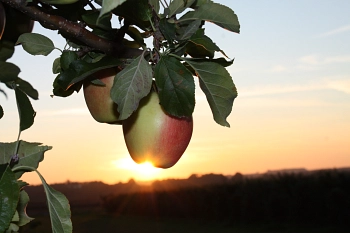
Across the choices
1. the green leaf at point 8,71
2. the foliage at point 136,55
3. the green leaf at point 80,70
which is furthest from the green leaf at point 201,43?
the green leaf at point 8,71

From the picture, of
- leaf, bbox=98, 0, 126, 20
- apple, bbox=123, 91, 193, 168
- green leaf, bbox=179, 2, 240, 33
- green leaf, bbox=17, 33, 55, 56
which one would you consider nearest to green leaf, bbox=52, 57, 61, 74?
green leaf, bbox=17, 33, 55, 56

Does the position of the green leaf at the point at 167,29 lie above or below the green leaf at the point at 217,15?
below

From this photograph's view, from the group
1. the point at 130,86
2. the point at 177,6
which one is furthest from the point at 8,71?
the point at 177,6

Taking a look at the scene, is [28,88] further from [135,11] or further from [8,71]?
[135,11]

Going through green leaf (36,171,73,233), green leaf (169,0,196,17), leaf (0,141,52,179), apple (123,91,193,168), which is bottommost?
green leaf (36,171,73,233)

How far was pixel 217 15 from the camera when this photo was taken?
27.6 inches

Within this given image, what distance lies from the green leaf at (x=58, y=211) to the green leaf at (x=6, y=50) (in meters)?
0.24

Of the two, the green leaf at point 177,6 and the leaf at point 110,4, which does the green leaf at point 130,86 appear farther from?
the leaf at point 110,4

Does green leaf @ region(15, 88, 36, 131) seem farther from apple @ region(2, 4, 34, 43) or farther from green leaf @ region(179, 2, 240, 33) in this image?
green leaf @ region(179, 2, 240, 33)

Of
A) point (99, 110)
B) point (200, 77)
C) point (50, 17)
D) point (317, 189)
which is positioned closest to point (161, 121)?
point (99, 110)

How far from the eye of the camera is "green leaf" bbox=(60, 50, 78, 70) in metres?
0.72

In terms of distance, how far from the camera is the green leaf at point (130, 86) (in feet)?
2.11

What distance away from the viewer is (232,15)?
28.4 inches

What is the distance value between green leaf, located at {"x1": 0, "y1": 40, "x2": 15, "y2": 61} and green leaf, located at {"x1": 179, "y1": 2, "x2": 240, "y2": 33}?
31 centimetres
